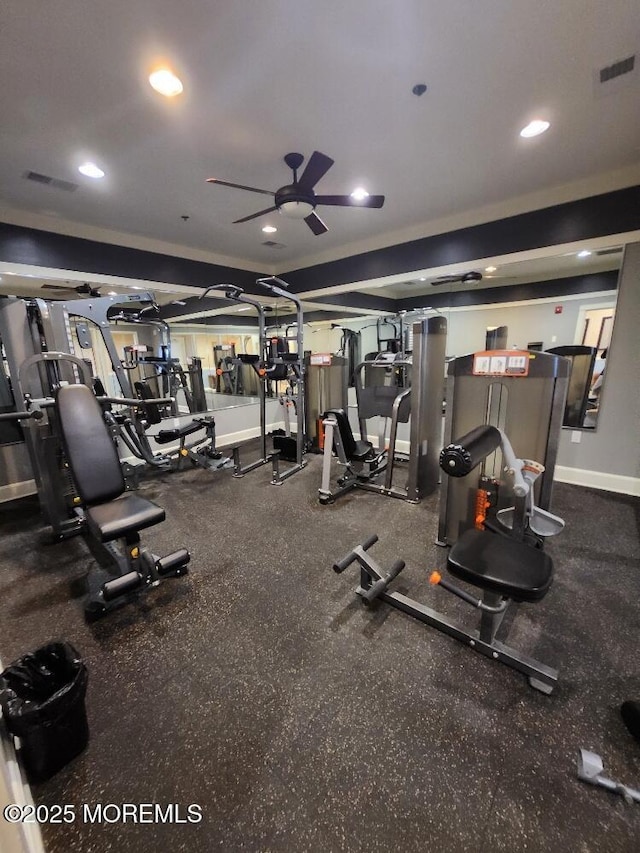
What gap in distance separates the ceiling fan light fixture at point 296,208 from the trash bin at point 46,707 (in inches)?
121

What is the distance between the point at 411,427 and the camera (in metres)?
3.27

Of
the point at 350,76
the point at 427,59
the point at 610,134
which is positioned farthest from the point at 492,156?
the point at 350,76

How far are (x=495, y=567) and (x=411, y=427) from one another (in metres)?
2.04

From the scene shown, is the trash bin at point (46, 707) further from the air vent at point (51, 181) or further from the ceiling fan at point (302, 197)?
the air vent at point (51, 181)

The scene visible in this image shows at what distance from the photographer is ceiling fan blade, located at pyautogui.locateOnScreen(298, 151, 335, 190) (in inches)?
84.6

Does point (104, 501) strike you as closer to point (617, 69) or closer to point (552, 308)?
point (617, 69)

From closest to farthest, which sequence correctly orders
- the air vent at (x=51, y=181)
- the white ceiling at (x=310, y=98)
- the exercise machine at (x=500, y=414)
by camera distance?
the white ceiling at (x=310, y=98), the exercise machine at (x=500, y=414), the air vent at (x=51, y=181)

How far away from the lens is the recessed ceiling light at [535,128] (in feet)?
7.54

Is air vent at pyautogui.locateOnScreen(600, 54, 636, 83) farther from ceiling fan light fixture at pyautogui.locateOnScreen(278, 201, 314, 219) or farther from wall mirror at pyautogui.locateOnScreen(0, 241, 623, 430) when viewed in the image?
ceiling fan light fixture at pyautogui.locateOnScreen(278, 201, 314, 219)

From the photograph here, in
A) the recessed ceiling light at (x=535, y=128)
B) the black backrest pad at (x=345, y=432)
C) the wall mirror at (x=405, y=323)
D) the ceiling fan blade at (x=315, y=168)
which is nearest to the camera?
the ceiling fan blade at (x=315, y=168)

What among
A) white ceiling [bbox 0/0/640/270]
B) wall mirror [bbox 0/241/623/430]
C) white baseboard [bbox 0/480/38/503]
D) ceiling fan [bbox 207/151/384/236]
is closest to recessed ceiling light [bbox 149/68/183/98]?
white ceiling [bbox 0/0/640/270]

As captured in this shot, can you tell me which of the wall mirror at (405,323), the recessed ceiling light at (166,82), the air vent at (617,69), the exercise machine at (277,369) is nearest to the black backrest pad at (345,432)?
the exercise machine at (277,369)

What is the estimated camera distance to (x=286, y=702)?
4.71 ft

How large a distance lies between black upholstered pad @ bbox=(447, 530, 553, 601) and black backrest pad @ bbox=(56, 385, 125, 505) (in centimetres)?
207
